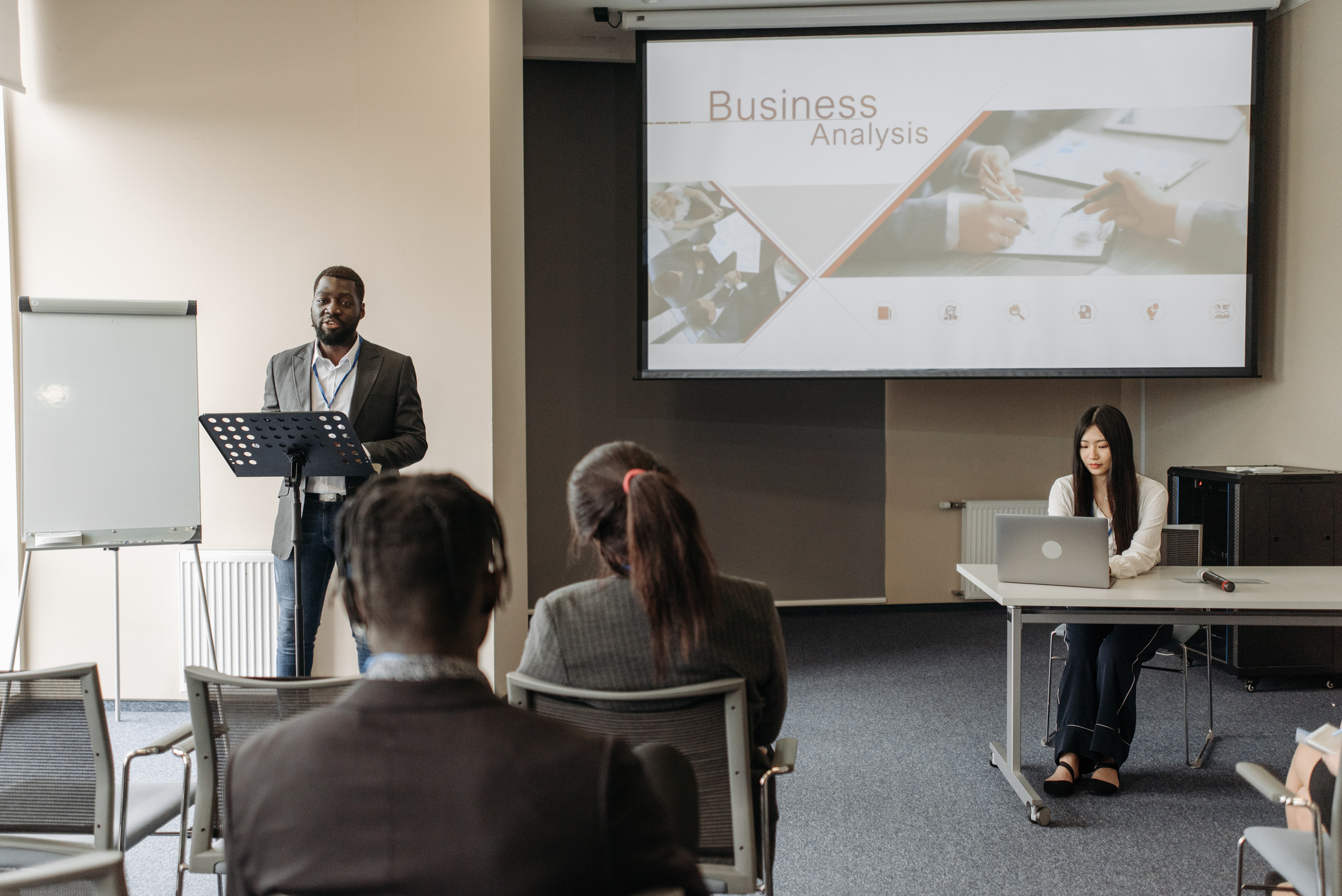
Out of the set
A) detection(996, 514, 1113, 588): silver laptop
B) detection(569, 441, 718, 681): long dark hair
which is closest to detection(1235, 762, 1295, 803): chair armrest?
detection(569, 441, 718, 681): long dark hair

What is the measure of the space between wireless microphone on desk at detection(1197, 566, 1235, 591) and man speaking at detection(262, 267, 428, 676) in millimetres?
2500

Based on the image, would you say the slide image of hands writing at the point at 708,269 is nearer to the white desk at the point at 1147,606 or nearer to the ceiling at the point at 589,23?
the ceiling at the point at 589,23

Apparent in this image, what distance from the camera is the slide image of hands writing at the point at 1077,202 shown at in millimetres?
4121

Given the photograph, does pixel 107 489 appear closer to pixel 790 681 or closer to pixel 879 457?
pixel 790 681

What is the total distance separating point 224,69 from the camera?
352 centimetres

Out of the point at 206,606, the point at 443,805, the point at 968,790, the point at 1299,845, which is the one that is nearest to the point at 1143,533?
the point at 968,790

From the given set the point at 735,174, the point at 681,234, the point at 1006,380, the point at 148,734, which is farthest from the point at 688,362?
the point at 148,734

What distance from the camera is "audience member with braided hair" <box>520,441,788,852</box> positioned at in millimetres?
1357

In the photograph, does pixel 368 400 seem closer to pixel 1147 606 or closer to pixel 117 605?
pixel 117 605

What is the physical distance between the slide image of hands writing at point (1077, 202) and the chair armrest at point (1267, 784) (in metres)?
2.97

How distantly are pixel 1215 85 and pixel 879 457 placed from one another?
2.36 m

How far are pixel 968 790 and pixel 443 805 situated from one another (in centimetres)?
248

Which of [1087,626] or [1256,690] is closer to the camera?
[1087,626]

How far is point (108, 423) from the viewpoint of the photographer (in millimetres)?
3154
